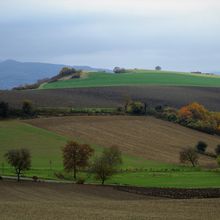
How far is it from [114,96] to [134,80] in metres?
34.9

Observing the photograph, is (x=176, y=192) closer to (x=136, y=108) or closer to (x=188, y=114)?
(x=136, y=108)

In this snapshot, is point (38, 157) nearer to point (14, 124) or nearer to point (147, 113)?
point (14, 124)

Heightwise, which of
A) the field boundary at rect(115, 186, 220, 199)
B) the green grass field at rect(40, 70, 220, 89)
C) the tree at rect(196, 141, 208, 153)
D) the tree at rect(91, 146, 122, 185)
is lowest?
the field boundary at rect(115, 186, 220, 199)

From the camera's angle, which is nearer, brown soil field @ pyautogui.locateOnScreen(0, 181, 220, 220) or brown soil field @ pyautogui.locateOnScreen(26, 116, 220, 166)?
brown soil field @ pyautogui.locateOnScreen(0, 181, 220, 220)

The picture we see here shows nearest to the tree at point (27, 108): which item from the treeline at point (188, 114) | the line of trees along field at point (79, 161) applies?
the treeline at point (188, 114)

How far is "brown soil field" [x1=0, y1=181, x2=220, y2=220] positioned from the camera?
41.0 m

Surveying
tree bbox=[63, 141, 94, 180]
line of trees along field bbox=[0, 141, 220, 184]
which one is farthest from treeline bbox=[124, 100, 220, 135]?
tree bbox=[63, 141, 94, 180]

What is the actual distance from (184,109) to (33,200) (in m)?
73.3

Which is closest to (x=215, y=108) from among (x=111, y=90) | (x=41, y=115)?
(x=111, y=90)

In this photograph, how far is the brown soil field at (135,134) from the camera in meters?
90.3

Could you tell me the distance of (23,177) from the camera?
66.9 meters

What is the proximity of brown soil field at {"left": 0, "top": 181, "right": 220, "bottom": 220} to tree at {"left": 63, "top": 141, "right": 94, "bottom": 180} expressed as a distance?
9.73 m

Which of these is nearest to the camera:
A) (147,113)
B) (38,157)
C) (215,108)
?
(38,157)

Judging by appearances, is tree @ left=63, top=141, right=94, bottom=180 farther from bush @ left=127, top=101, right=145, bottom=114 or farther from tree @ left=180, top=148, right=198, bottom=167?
bush @ left=127, top=101, right=145, bottom=114
